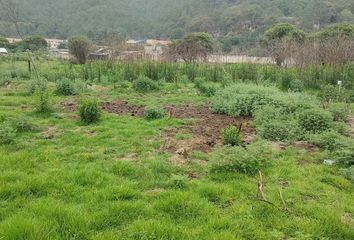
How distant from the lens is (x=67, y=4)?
7581cm

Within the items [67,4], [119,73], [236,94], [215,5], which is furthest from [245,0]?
[236,94]

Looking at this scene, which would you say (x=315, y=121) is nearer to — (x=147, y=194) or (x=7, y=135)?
(x=147, y=194)

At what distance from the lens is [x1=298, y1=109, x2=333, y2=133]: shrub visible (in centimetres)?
649

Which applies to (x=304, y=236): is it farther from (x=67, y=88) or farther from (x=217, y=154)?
(x=67, y=88)

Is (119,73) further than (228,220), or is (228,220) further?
(119,73)

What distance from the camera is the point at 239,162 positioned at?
4.73 metres

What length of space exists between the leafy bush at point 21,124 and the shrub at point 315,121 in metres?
5.06

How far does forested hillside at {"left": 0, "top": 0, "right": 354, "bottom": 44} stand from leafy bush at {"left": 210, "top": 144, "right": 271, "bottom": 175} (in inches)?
1789

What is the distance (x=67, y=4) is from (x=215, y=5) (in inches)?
1280

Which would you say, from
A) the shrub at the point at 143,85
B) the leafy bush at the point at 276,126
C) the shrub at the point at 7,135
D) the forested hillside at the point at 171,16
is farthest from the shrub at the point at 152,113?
the forested hillside at the point at 171,16

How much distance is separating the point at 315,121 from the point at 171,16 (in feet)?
235

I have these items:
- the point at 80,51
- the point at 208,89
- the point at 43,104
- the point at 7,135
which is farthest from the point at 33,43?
the point at 7,135

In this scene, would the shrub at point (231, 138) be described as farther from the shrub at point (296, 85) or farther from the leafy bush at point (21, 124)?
the shrub at point (296, 85)

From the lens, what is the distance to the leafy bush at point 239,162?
15.5 ft
